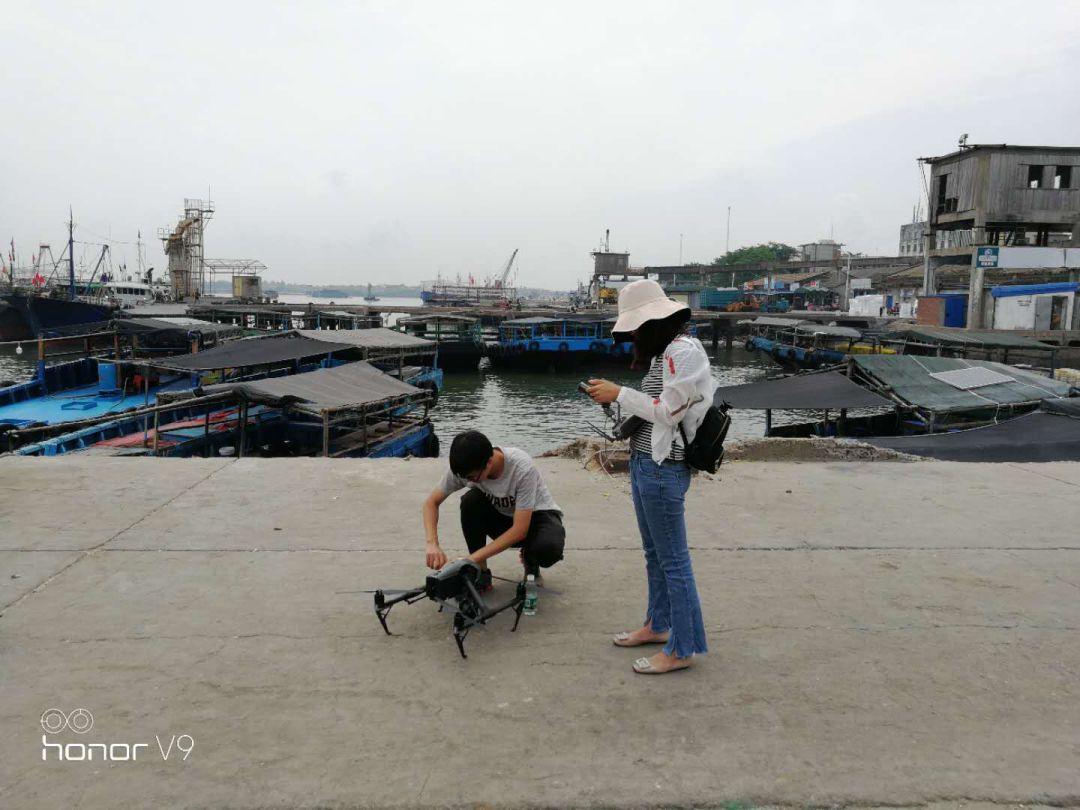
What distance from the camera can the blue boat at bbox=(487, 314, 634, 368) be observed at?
3450 cm

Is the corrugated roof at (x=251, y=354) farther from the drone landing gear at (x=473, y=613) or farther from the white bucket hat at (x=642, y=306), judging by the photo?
the white bucket hat at (x=642, y=306)

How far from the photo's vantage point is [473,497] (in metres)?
3.41

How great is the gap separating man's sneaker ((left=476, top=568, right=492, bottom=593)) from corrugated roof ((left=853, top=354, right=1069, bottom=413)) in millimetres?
11312

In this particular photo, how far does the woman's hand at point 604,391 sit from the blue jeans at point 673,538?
30 cm

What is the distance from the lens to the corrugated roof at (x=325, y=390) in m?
9.62

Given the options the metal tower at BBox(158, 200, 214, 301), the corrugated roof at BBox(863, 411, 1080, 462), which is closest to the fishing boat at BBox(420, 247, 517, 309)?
the metal tower at BBox(158, 200, 214, 301)

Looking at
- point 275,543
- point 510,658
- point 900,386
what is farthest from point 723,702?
point 900,386

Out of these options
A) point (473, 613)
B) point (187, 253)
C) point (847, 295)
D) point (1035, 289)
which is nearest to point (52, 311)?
point (187, 253)

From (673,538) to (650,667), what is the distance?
0.51 metres

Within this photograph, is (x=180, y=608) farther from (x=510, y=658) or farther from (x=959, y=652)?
(x=959, y=652)

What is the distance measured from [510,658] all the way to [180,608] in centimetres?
163

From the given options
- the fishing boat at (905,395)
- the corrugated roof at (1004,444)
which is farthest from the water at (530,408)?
the corrugated roof at (1004,444)

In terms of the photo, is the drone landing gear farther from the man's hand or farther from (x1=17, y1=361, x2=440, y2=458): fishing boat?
(x1=17, y1=361, x2=440, y2=458): fishing boat

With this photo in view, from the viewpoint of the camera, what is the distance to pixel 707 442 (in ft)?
8.62
